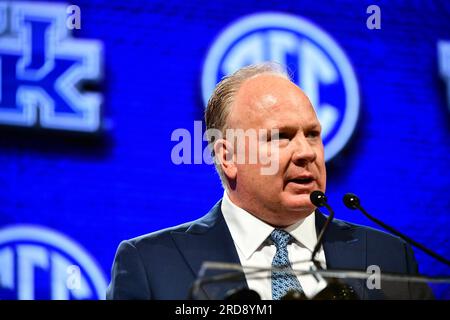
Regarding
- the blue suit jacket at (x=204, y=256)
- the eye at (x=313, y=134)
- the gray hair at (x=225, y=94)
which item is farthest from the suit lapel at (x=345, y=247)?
the gray hair at (x=225, y=94)

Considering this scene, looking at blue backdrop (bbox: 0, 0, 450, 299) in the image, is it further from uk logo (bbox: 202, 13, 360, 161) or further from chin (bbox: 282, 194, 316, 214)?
chin (bbox: 282, 194, 316, 214)

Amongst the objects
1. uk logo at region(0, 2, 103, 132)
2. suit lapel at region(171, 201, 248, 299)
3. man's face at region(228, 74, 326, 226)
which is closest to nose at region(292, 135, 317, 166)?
man's face at region(228, 74, 326, 226)

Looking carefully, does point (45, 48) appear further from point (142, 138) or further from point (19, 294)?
point (19, 294)

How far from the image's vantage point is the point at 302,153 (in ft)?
8.84

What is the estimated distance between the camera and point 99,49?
2.88 metres

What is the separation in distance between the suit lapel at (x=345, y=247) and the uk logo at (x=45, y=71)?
0.80 metres

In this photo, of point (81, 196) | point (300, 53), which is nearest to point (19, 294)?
point (81, 196)

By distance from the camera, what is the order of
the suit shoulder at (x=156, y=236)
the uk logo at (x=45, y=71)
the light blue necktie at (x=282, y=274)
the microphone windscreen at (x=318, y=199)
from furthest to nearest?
the uk logo at (x=45, y=71)
the suit shoulder at (x=156, y=236)
the light blue necktie at (x=282, y=274)
the microphone windscreen at (x=318, y=199)

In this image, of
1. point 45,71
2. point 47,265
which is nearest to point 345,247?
point 47,265

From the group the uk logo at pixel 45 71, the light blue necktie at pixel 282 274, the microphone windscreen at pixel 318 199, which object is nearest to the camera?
the microphone windscreen at pixel 318 199

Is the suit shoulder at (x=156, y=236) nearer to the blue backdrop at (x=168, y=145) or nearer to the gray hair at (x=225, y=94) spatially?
the blue backdrop at (x=168, y=145)

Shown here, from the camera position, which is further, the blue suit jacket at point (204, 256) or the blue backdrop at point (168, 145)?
the blue backdrop at point (168, 145)

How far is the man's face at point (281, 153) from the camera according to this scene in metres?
2.70

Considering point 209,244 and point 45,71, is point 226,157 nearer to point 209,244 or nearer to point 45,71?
point 209,244
